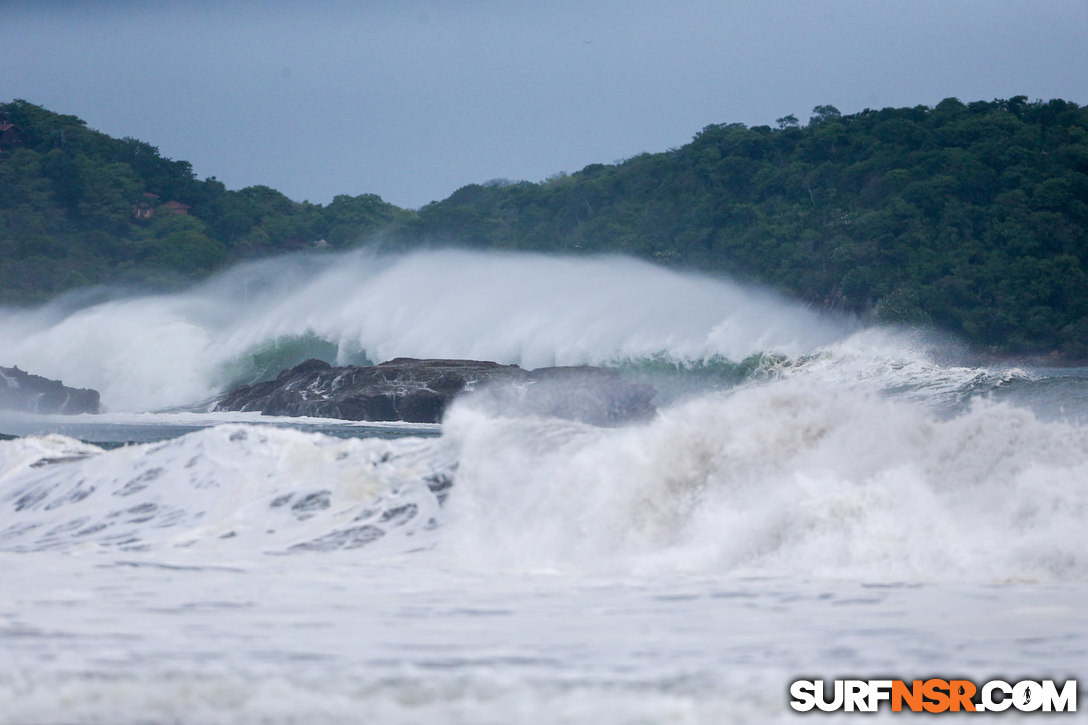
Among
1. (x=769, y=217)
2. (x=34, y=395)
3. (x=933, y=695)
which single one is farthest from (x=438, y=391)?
(x=769, y=217)

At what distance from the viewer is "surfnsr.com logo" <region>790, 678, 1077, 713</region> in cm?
540

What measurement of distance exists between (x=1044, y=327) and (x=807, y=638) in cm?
5893

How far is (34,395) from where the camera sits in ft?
128

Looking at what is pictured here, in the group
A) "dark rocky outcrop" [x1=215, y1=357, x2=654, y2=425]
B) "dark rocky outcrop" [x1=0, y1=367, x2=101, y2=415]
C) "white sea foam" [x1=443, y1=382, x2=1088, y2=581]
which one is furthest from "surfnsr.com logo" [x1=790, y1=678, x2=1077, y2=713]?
"dark rocky outcrop" [x1=0, y1=367, x2=101, y2=415]

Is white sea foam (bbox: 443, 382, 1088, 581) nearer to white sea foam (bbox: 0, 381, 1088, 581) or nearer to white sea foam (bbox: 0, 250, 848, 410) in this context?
white sea foam (bbox: 0, 381, 1088, 581)

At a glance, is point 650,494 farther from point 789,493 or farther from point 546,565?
point 546,565

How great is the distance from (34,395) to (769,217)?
47.7 meters

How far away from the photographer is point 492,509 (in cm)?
1104

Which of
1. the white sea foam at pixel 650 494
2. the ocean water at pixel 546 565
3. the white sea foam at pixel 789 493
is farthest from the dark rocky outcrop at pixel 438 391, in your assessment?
the white sea foam at pixel 789 493

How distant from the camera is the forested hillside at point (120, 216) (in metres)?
87.2

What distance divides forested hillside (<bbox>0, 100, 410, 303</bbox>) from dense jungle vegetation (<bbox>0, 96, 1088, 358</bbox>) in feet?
0.68

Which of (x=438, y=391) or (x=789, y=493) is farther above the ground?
(x=438, y=391)

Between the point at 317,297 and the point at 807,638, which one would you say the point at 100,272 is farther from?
the point at 807,638

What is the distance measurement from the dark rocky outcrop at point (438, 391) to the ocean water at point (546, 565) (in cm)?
1757
